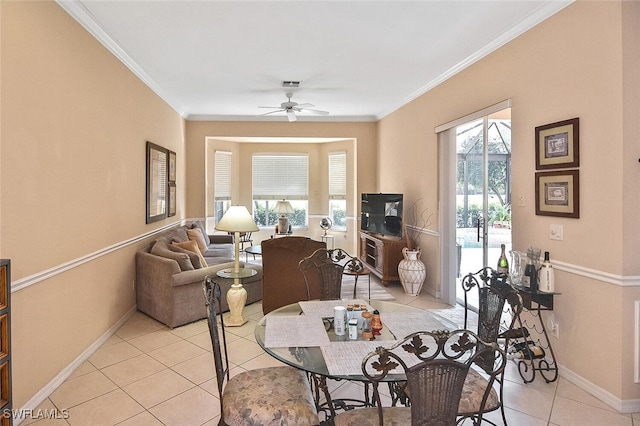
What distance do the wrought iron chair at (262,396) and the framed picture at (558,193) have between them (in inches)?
92.2

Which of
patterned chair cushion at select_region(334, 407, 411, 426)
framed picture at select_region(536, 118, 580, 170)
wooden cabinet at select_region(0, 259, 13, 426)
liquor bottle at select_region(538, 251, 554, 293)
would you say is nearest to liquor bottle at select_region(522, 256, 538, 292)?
liquor bottle at select_region(538, 251, 554, 293)

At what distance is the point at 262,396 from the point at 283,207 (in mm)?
6236

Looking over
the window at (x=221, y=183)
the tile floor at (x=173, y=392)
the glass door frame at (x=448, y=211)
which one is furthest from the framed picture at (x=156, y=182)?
the glass door frame at (x=448, y=211)

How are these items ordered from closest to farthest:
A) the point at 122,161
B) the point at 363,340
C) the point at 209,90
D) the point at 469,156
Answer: the point at 363,340
the point at 122,161
the point at 469,156
the point at 209,90

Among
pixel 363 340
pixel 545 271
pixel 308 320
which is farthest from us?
pixel 545 271

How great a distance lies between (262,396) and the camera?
1.76 m

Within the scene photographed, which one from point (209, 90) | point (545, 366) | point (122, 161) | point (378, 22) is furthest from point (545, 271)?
point (209, 90)

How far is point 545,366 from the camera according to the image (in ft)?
9.79

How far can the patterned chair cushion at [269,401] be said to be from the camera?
5.42 feet

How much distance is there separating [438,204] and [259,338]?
11.9ft

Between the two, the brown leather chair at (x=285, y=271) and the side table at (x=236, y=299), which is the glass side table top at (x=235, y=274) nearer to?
the side table at (x=236, y=299)

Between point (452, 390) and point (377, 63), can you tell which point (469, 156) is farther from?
point (452, 390)

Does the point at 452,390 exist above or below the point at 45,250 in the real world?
below

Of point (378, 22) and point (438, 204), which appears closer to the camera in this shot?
point (378, 22)
